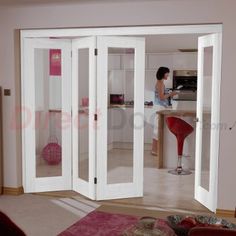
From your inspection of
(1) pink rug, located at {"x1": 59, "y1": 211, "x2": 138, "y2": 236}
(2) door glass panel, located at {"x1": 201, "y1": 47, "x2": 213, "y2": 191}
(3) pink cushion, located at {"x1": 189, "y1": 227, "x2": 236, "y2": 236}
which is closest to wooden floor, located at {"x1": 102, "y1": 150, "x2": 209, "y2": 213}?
(2) door glass panel, located at {"x1": 201, "y1": 47, "x2": 213, "y2": 191}

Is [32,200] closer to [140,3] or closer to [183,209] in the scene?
[183,209]

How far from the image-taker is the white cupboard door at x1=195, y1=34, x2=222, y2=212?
430 centimetres

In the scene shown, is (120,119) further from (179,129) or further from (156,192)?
(179,129)

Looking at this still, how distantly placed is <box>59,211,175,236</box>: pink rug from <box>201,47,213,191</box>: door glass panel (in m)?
2.85

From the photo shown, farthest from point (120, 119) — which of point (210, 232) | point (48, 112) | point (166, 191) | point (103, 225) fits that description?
point (210, 232)

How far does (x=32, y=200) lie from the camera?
4.86 metres

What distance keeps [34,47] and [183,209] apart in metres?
2.73

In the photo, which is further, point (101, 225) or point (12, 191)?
point (12, 191)

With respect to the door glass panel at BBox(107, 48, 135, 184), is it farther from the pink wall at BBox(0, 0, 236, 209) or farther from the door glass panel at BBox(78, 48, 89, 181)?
the pink wall at BBox(0, 0, 236, 209)

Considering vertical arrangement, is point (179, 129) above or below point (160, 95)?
below

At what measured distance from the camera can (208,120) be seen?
464 centimetres

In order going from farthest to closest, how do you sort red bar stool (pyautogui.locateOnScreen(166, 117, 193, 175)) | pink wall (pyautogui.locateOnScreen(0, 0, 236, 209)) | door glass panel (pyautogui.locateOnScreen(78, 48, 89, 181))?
red bar stool (pyautogui.locateOnScreen(166, 117, 193, 175)) < door glass panel (pyautogui.locateOnScreen(78, 48, 89, 181)) < pink wall (pyautogui.locateOnScreen(0, 0, 236, 209))

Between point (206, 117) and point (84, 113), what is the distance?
154 centimetres

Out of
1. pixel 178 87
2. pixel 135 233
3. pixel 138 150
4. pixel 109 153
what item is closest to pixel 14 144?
pixel 109 153
